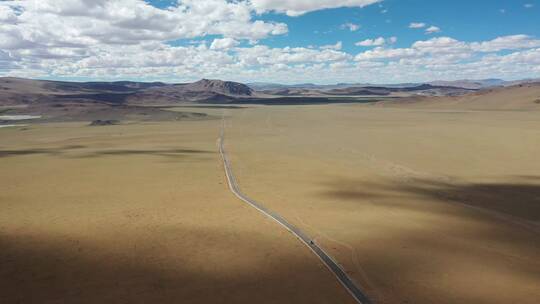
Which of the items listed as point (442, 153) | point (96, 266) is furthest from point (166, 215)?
point (442, 153)

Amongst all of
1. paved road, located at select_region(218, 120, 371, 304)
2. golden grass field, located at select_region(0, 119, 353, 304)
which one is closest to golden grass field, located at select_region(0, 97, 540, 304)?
golden grass field, located at select_region(0, 119, 353, 304)

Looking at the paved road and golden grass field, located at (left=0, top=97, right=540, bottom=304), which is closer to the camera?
the paved road

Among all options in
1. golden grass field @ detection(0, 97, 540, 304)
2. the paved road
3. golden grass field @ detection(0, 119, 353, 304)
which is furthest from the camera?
golden grass field @ detection(0, 97, 540, 304)

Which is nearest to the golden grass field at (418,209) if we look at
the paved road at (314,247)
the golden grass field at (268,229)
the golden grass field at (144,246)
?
the golden grass field at (268,229)

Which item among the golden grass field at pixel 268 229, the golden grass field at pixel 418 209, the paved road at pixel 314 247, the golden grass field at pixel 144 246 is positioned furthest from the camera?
the golden grass field at pixel 418 209

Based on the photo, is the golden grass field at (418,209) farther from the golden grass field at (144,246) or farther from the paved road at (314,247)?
the golden grass field at (144,246)

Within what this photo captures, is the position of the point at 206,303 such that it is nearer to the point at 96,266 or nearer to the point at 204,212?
the point at 96,266

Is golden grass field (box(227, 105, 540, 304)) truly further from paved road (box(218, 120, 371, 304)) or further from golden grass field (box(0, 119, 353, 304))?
golden grass field (box(0, 119, 353, 304))

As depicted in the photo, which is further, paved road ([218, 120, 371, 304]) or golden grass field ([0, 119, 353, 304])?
golden grass field ([0, 119, 353, 304])

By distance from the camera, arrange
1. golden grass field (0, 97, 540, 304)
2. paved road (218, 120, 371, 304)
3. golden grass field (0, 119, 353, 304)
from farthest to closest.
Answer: golden grass field (0, 97, 540, 304) → golden grass field (0, 119, 353, 304) → paved road (218, 120, 371, 304)
